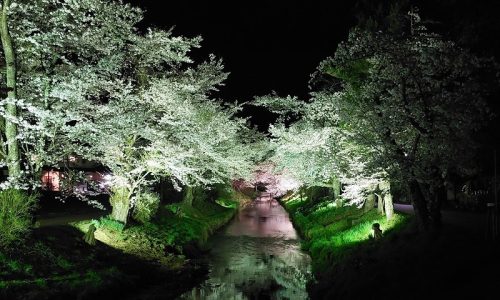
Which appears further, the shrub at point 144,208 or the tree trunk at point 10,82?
the shrub at point 144,208

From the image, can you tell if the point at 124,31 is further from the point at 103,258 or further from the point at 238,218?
the point at 238,218

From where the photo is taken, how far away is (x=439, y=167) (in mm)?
14180

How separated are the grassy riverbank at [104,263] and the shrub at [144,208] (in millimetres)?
594

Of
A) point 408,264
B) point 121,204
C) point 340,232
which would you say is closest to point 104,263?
point 121,204

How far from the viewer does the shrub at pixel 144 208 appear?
26500 millimetres

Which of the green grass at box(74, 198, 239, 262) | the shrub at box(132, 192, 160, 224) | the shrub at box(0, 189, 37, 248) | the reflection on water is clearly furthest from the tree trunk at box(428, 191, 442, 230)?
the shrub at box(132, 192, 160, 224)

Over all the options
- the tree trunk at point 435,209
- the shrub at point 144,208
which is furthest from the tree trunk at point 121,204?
the tree trunk at point 435,209

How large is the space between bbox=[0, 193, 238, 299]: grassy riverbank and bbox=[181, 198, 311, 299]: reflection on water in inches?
45.3

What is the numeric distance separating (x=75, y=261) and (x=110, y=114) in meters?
6.60

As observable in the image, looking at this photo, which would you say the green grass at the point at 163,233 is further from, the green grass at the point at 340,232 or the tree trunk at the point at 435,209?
the tree trunk at the point at 435,209

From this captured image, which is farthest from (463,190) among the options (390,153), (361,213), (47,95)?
(47,95)

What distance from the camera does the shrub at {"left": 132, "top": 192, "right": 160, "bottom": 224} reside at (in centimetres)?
2650

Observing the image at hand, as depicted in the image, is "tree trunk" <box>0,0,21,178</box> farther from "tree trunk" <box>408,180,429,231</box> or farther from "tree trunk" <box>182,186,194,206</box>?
"tree trunk" <box>182,186,194,206</box>

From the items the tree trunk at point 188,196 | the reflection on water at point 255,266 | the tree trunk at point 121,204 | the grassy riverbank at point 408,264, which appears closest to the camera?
the grassy riverbank at point 408,264
